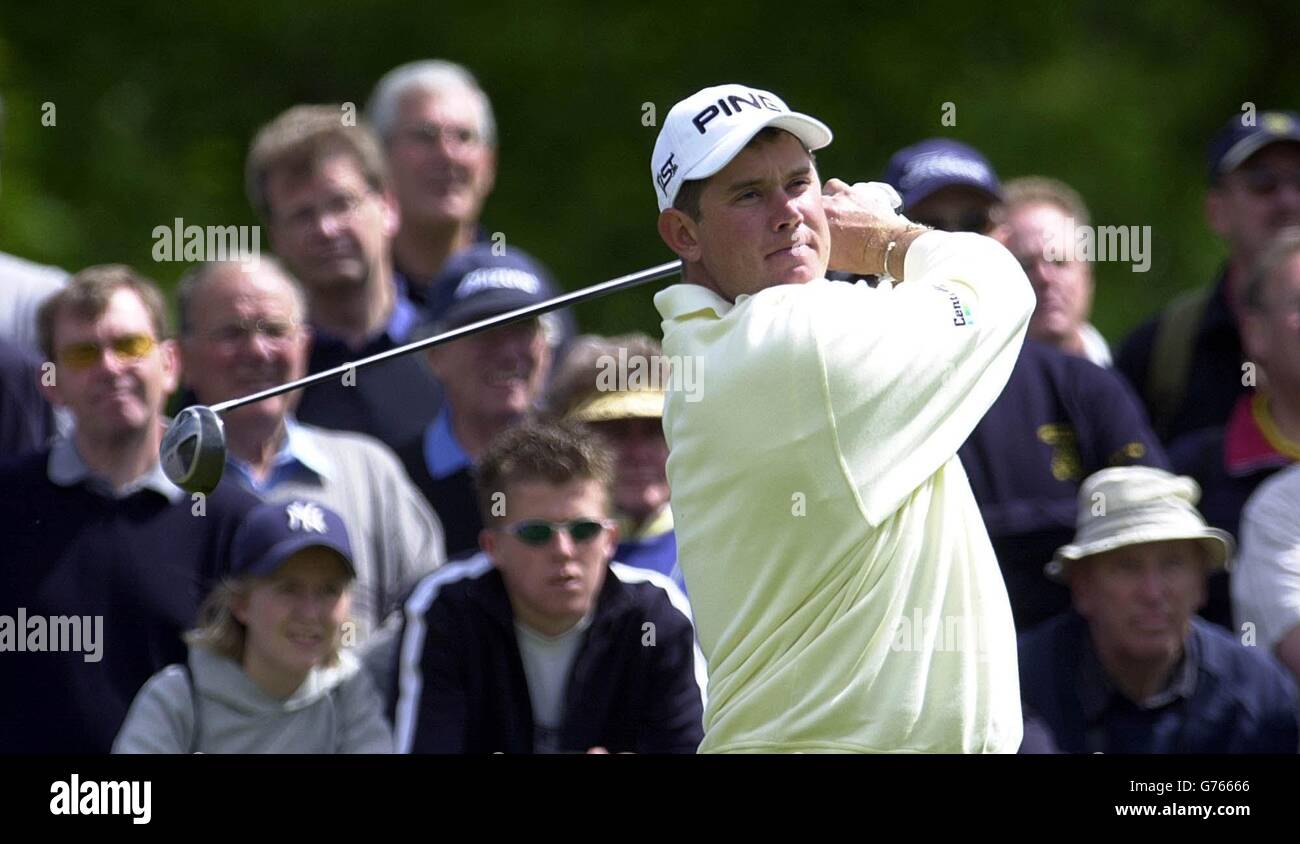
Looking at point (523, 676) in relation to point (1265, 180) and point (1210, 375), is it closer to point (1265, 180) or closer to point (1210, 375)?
point (1210, 375)

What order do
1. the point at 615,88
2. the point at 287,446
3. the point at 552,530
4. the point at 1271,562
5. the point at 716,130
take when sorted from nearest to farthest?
1. the point at 716,130
2. the point at 552,530
3. the point at 1271,562
4. the point at 287,446
5. the point at 615,88

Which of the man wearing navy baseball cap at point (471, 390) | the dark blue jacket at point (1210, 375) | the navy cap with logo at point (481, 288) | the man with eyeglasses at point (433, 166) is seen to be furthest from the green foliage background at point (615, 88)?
the man wearing navy baseball cap at point (471, 390)

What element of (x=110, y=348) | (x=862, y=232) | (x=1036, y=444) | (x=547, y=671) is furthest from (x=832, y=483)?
(x=110, y=348)

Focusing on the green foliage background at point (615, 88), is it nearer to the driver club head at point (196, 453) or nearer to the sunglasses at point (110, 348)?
the sunglasses at point (110, 348)

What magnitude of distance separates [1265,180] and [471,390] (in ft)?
9.21

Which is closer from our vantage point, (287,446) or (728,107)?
(728,107)

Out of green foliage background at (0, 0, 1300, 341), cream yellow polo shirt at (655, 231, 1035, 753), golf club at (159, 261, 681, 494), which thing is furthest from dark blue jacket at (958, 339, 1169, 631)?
green foliage background at (0, 0, 1300, 341)

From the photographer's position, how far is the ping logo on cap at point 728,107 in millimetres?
4629

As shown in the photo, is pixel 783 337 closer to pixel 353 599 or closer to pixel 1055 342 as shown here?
pixel 353 599

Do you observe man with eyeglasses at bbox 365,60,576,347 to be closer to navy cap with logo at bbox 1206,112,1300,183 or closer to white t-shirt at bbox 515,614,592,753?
white t-shirt at bbox 515,614,592,753

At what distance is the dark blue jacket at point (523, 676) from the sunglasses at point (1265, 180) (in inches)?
111

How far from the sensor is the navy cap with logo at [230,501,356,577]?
6594 mm

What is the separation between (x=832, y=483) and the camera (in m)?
4.37
